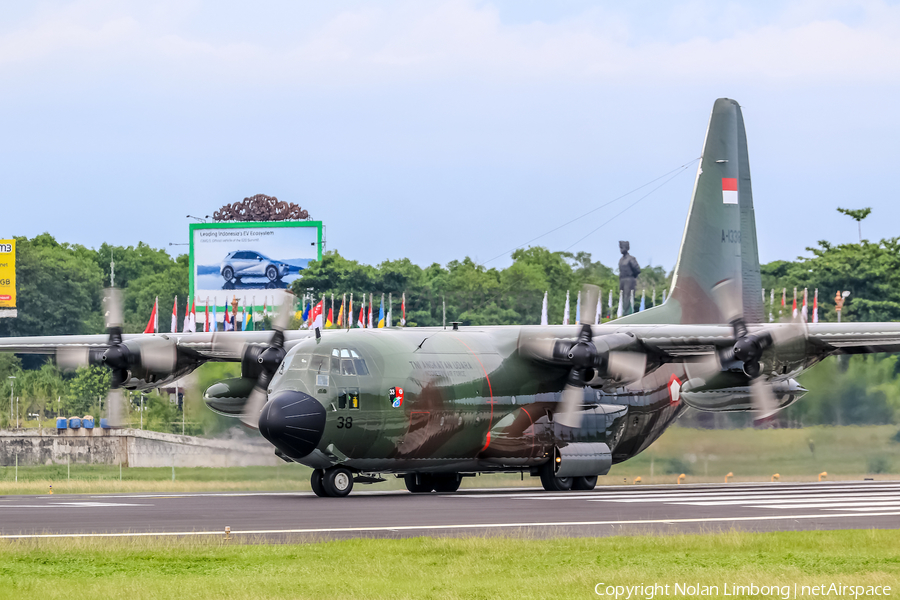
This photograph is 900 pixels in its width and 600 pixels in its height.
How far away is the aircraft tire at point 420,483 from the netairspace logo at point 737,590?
18886mm

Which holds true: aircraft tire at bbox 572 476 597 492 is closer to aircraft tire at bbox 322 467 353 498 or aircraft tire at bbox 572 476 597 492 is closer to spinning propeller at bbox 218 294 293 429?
→ aircraft tire at bbox 322 467 353 498

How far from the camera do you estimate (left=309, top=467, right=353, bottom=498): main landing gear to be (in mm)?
27797

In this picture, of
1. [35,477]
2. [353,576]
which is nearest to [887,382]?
[353,576]

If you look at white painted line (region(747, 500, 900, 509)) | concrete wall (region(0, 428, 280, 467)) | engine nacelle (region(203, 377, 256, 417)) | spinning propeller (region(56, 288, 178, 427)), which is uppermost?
spinning propeller (region(56, 288, 178, 427))

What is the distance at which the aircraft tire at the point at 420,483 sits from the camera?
31.6 meters

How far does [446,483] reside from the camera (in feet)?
105

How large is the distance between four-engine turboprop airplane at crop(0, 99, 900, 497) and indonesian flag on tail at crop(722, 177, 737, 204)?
2978mm

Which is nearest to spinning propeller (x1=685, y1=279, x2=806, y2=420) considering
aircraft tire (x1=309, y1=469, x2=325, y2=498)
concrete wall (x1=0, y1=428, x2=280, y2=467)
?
Result: aircraft tire (x1=309, y1=469, x2=325, y2=498)

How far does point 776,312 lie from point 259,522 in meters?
64.6

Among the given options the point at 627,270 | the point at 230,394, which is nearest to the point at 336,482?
the point at 230,394

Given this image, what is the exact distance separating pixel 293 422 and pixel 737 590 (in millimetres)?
14574

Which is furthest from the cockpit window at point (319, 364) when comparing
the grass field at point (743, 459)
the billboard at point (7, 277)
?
the billboard at point (7, 277)

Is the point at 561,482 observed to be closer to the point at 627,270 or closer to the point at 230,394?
the point at 230,394

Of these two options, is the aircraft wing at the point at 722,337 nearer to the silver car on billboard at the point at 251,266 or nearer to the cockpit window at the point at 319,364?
the cockpit window at the point at 319,364
